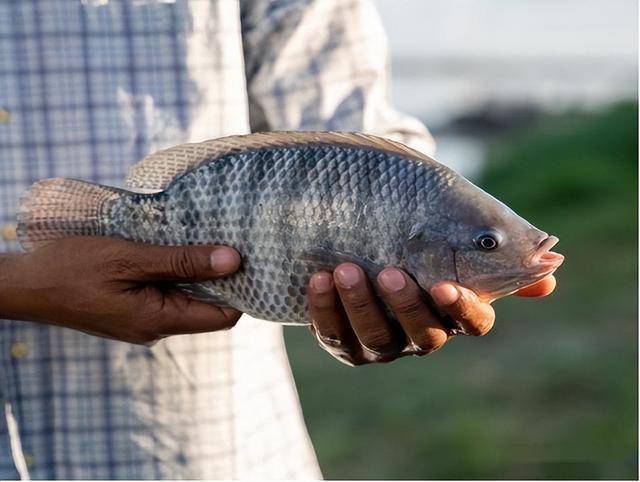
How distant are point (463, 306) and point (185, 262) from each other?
0.47m

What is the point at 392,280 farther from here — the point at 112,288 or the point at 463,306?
the point at 112,288

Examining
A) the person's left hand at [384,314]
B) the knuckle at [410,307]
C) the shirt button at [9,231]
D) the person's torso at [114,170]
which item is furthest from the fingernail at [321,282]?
the shirt button at [9,231]

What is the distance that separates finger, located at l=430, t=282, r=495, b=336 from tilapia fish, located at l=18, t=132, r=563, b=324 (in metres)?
0.04

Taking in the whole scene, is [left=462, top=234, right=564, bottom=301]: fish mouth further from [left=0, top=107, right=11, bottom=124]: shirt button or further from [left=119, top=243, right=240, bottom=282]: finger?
[left=0, top=107, right=11, bottom=124]: shirt button

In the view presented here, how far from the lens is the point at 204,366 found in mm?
2072

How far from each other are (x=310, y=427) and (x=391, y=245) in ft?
11.1

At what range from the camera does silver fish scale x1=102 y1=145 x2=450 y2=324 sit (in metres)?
1.64

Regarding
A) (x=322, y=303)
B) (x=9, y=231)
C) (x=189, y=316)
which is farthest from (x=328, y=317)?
(x=9, y=231)

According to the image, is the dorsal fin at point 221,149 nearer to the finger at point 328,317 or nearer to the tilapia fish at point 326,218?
the tilapia fish at point 326,218

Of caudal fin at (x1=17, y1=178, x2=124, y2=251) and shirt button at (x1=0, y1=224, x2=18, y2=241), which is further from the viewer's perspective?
shirt button at (x1=0, y1=224, x2=18, y2=241)

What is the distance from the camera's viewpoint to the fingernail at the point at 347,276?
1599 mm

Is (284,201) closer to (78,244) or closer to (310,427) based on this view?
(78,244)

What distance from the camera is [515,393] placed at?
499 cm

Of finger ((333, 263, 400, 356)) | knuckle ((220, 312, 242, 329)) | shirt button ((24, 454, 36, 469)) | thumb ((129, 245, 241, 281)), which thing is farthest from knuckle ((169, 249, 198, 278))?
shirt button ((24, 454, 36, 469))
